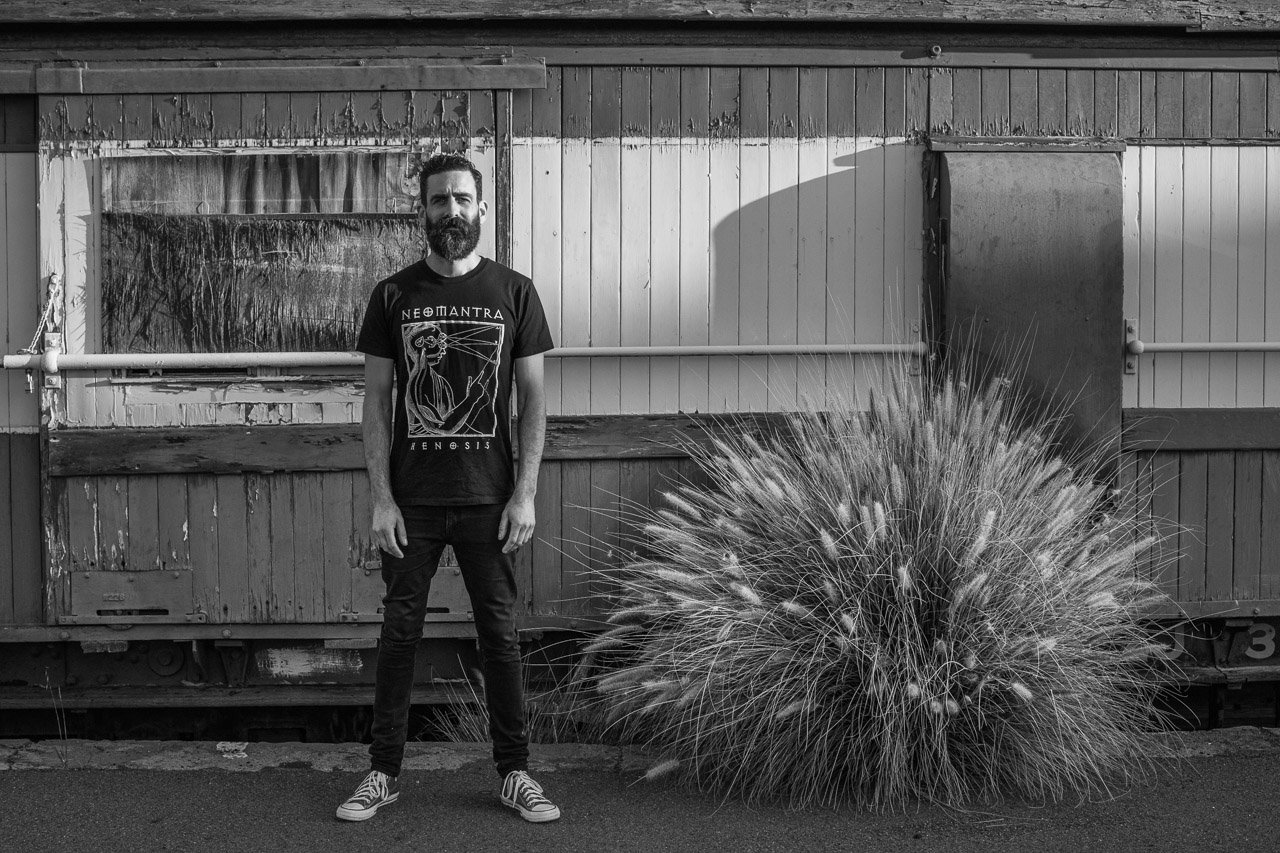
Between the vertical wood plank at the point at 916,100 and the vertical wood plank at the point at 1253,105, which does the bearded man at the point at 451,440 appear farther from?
the vertical wood plank at the point at 1253,105

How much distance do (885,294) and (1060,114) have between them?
112cm

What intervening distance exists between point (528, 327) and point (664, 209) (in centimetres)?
170

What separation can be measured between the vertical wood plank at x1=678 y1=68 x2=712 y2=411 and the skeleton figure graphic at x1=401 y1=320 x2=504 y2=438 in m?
1.73

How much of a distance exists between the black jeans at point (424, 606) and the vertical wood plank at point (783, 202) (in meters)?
1.95

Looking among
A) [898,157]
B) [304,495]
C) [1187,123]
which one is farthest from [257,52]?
[1187,123]

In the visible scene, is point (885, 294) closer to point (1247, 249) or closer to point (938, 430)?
point (938, 430)

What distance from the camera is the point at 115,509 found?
16.5 feet

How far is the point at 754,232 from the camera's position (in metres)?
5.12

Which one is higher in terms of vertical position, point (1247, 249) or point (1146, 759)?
point (1247, 249)

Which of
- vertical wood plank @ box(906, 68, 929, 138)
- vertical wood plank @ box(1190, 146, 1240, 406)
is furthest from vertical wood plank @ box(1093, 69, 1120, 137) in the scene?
vertical wood plank @ box(906, 68, 929, 138)

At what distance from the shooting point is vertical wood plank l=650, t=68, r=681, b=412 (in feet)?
16.7

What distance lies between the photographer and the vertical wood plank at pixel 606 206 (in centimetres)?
508

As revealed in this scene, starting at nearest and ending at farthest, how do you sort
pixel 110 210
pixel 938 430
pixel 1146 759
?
pixel 1146 759
pixel 938 430
pixel 110 210

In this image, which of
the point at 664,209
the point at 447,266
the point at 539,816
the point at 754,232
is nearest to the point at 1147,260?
the point at 754,232
